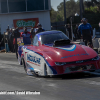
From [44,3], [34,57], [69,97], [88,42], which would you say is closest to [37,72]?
[34,57]

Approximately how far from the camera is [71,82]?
7289 mm

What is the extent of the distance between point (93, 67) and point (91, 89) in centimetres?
174

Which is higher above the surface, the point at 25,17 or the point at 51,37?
the point at 25,17

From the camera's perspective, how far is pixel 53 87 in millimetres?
6812

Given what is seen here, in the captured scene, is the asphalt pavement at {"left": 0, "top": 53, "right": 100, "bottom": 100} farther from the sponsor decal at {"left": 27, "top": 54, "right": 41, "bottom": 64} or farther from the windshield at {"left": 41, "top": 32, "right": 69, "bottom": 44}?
the windshield at {"left": 41, "top": 32, "right": 69, "bottom": 44}

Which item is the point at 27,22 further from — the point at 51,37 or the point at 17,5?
the point at 51,37

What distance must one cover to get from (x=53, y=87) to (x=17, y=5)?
32.2 metres

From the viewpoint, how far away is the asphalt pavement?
584 centimetres

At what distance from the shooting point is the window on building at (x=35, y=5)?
123ft

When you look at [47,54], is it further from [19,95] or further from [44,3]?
[44,3]

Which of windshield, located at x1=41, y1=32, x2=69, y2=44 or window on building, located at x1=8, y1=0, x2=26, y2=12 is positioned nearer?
windshield, located at x1=41, y1=32, x2=69, y2=44

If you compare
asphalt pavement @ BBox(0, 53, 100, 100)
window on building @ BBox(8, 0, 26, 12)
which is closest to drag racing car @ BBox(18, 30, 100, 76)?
asphalt pavement @ BBox(0, 53, 100, 100)

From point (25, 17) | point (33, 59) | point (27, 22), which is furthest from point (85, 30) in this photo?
point (25, 17)

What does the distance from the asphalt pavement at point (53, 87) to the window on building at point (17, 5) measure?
29464mm
